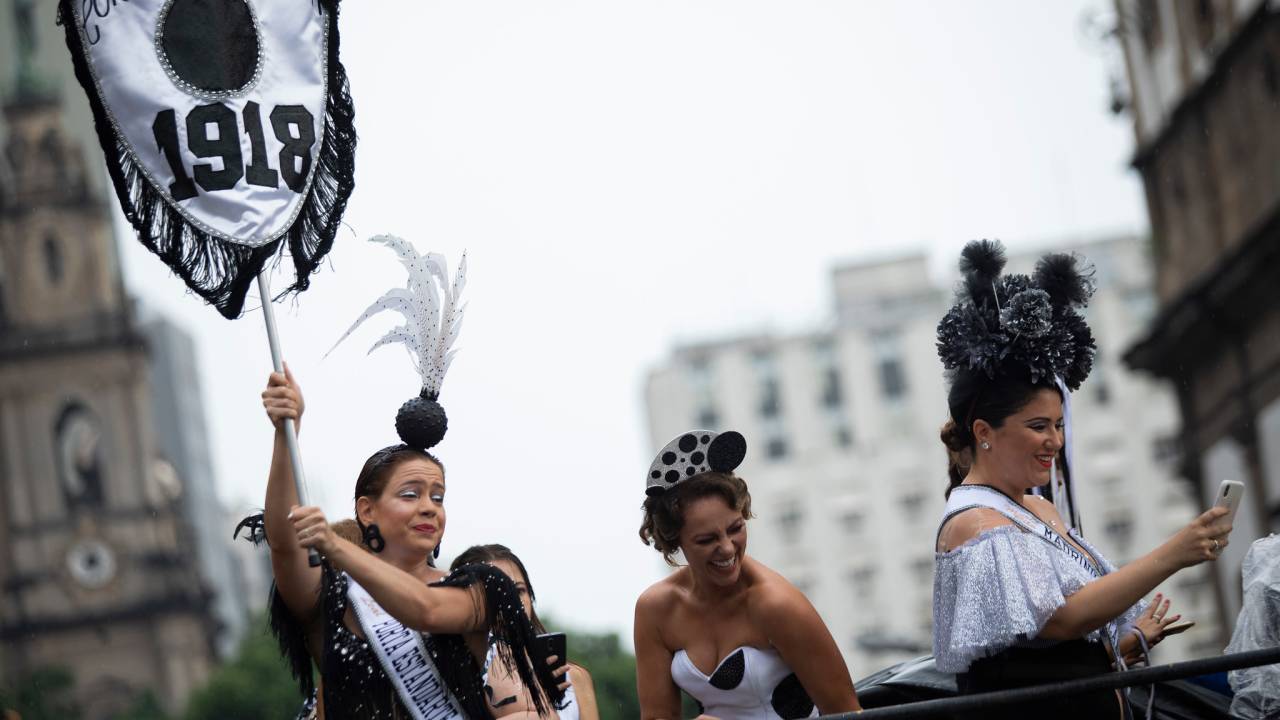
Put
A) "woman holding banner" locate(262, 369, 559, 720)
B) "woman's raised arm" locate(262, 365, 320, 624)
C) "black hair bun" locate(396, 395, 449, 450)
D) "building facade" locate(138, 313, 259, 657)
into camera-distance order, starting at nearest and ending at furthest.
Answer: "woman holding banner" locate(262, 369, 559, 720), "woman's raised arm" locate(262, 365, 320, 624), "black hair bun" locate(396, 395, 449, 450), "building facade" locate(138, 313, 259, 657)

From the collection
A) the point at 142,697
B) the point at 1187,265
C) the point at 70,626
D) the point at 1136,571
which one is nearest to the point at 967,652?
the point at 1136,571

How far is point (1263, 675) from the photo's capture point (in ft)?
17.4

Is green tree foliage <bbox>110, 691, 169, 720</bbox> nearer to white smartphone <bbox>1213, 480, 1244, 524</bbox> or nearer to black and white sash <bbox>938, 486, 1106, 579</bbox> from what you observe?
black and white sash <bbox>938, 486, 1106, 579</bbox>

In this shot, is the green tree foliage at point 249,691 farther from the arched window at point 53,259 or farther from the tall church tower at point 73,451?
the arched window at point 53,259

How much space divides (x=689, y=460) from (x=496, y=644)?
96cm

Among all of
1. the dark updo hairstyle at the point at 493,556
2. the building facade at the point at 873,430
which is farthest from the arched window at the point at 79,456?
the dark updo hairstyle at the point at 493,556

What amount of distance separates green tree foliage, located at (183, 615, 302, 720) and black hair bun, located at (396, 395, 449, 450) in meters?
51.4

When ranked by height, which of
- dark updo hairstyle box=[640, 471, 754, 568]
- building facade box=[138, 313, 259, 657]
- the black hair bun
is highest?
building facade box=[138, 313, 259, 657]

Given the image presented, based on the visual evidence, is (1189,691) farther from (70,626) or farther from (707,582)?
(70,626)

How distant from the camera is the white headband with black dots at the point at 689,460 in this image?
548 cm

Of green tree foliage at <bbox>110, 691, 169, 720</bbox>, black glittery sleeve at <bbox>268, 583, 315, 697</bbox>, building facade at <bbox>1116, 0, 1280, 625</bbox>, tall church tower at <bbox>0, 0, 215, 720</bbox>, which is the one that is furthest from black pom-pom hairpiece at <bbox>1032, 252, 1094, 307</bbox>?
tall church tower at <bbox>0, 0, 215, 720</bbox>

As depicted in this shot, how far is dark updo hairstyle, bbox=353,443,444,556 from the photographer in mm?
5145

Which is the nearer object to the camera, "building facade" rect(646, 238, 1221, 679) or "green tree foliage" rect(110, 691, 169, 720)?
"green tree foliage" rect(110, 691, 169, 720)

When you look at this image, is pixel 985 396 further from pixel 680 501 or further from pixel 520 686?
pixel 520 686
